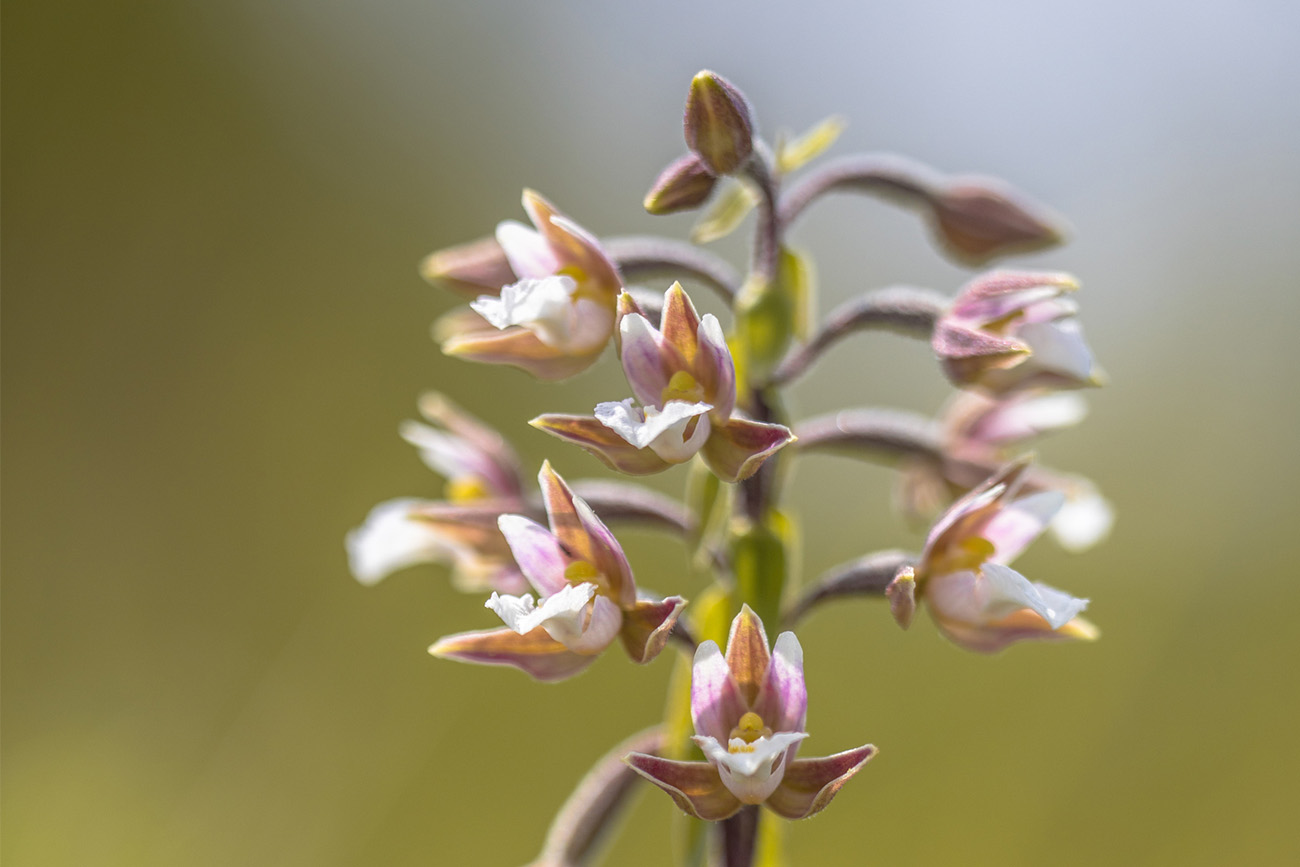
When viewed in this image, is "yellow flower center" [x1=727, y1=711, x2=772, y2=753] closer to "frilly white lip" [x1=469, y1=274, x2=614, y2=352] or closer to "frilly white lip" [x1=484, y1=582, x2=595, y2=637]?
"frilly white lip" [x1=484, y1=582, x2=595, y2=637]

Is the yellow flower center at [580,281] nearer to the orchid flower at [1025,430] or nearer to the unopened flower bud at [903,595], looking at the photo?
the unopened flower bud at [903,595]

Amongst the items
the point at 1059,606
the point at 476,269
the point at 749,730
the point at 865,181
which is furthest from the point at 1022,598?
the point at 476,269

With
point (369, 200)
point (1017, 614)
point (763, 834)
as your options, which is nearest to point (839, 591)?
point (1017, 614)

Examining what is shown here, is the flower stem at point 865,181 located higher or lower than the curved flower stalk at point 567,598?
higher

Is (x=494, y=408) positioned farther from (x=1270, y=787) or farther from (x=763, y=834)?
(x=763, y=834)

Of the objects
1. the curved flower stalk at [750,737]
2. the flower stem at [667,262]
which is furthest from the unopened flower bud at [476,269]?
the curved flower stalk at [750,737]

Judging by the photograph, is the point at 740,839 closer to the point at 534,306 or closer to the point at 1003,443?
the point at 534,306
